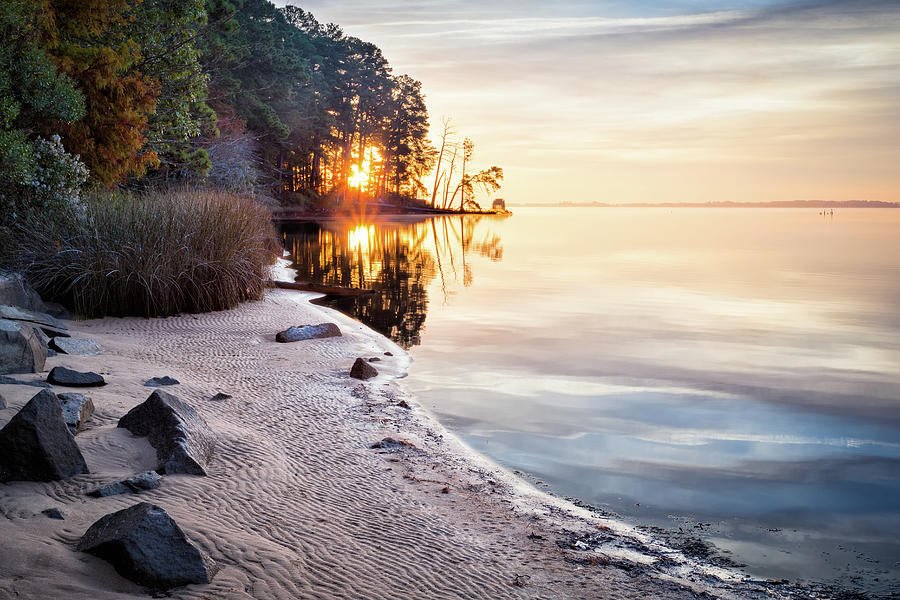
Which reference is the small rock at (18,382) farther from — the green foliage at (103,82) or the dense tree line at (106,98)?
the green foliage at (103,82)

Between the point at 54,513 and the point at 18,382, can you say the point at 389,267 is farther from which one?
the point at 54,513

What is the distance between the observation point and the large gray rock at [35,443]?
13.4 feet

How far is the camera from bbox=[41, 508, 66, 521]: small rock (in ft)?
12.6

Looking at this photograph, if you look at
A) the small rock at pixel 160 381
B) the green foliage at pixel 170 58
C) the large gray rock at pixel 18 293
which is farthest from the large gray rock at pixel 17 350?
the green foliage at pixel 170 58

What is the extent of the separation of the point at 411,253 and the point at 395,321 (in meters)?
16.6

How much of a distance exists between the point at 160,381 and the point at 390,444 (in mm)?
2687

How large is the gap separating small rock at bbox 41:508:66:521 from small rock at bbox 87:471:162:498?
336 millimetres

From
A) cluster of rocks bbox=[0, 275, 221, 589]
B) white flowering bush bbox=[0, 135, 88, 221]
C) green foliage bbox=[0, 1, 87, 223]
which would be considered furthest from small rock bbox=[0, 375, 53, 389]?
green foliage bbox=[0, 1, 87, 223]

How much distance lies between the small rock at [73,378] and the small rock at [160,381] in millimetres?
504

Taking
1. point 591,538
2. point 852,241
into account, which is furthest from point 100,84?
point 852,241

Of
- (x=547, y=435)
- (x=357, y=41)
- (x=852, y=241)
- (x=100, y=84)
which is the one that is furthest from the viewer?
(x=357, y=41)

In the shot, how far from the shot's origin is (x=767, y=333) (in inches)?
555

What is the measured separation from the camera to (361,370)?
9281mm

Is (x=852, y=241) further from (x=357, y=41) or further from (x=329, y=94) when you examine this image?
(x=357, y=41)
